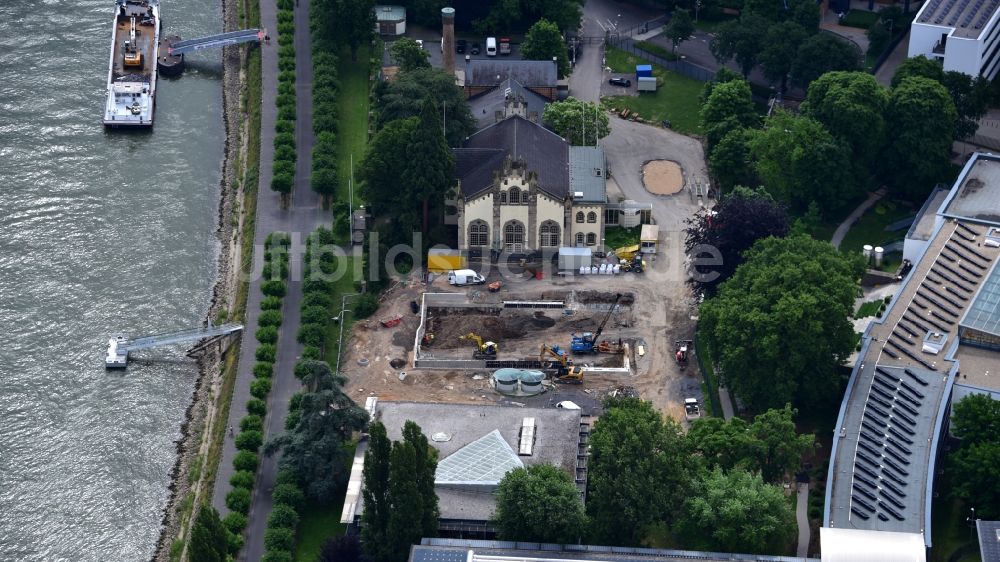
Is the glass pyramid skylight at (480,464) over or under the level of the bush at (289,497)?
over

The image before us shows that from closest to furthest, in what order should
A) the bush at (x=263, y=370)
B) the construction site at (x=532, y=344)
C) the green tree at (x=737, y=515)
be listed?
the green tree at (x=737, y=515) → the construction site at (x=532, y=344) → the bush at (x=263, y=370)

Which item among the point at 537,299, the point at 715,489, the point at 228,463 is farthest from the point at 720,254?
the point at 228,463

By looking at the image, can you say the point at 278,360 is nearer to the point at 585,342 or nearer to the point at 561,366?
the point at 561,366

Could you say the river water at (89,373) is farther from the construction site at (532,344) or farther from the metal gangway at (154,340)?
the construction site at (532,344)

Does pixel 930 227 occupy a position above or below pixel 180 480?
above

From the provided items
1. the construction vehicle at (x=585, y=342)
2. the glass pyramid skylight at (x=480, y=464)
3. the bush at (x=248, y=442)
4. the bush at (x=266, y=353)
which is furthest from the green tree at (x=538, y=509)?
the bush at (x=266, y=353)

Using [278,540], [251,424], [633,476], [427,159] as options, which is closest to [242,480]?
[251,424]

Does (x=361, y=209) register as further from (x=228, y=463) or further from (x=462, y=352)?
(x=228, y=463)
